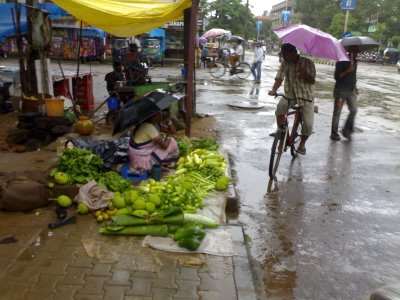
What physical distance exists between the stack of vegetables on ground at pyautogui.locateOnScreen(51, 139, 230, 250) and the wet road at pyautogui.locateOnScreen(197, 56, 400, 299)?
62cm

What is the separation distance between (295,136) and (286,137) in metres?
0.43

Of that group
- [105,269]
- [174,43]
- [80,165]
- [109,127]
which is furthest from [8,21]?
[174,43]

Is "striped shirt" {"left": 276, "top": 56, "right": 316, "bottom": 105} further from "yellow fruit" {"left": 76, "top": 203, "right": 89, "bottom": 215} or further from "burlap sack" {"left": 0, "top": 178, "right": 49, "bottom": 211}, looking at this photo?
"burlap sack" {"left": 0, "top": 178, "right": 49, "bottom": 211}

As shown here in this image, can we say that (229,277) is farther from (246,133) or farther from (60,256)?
A: (246,133)

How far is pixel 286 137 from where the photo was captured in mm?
6867

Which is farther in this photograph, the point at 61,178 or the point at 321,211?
the point at 321,211

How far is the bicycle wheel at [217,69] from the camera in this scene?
75.7 ft

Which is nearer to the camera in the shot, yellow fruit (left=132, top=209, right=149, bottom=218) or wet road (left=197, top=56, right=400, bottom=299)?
wet road (left=197, top=56, right=400, bottom=299)

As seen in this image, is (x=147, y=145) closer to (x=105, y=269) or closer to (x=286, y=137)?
(x=105, y=269)

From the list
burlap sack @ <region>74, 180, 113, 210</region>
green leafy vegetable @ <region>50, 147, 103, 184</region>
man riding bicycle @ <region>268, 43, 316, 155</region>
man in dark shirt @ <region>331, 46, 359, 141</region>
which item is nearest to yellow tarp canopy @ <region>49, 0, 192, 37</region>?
man riding bicycle @ <region>268, 43, 316, 155</region>

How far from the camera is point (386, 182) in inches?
259

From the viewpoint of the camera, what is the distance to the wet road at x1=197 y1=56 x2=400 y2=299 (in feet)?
12.6

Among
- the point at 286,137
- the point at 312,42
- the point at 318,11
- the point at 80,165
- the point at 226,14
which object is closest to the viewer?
the point at 80,165

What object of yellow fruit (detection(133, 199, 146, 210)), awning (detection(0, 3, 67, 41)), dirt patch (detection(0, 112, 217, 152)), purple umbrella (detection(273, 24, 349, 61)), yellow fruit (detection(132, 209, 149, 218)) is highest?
awning (detection(0, 3, 67, 41))
